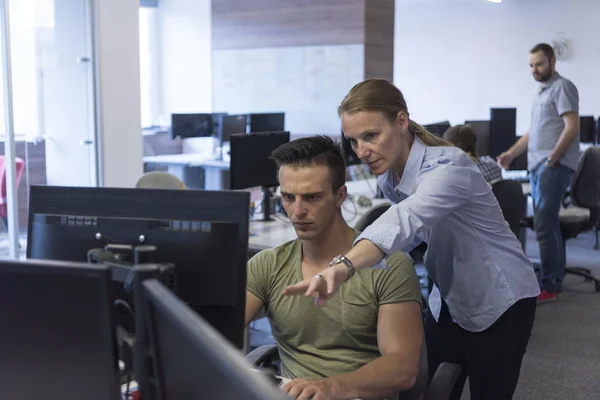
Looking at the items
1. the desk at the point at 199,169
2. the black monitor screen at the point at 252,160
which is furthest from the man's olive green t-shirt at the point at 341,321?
the desk at the point at 199,169

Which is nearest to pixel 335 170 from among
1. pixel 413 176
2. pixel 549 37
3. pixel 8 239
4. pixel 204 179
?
pixel 413 176

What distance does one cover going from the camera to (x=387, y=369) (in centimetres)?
179

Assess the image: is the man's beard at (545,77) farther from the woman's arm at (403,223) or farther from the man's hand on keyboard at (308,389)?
the man's hand on keyboard at (308,389)

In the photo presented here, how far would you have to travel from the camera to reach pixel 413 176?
1938 millimetres

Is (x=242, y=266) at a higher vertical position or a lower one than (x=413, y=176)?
lower

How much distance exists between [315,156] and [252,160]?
7.15 ft

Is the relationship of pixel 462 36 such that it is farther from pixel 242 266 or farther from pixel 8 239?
pixel 242 266

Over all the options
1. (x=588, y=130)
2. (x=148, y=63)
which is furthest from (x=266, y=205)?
(x=148, y=63)

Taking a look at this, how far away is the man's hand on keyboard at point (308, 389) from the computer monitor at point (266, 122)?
4.88 metres

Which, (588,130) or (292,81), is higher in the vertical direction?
(292,81)

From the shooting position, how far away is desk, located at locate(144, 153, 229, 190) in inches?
272

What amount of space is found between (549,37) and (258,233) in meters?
6.57

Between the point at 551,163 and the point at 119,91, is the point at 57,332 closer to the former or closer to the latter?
the point at 551,163

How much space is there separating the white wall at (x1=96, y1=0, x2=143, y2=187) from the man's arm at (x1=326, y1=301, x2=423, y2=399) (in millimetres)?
3782
